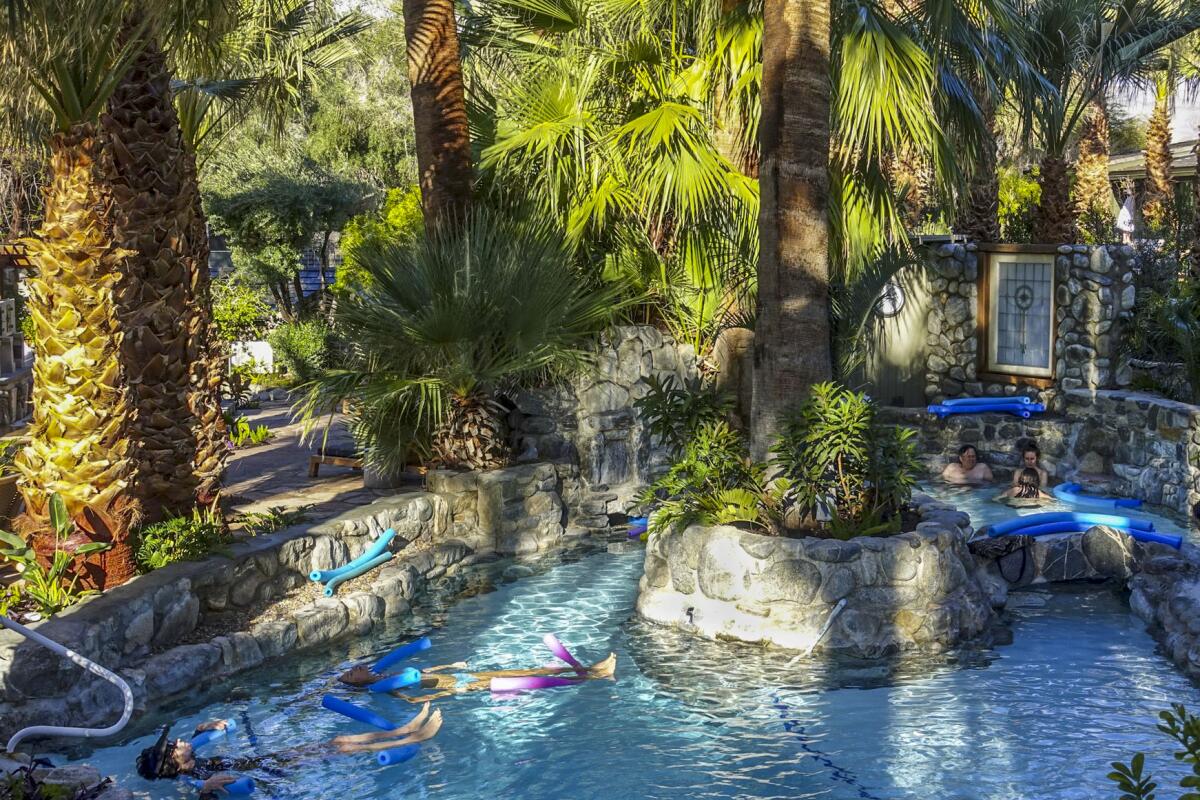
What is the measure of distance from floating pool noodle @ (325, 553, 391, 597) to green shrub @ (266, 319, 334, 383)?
9.20 metres

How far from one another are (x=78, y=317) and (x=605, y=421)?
6033mm

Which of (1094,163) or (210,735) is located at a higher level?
(1094,163)

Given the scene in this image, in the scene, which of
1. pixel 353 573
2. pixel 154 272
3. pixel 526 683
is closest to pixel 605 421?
pixel 353 573

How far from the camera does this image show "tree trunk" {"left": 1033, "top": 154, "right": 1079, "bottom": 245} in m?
16.6

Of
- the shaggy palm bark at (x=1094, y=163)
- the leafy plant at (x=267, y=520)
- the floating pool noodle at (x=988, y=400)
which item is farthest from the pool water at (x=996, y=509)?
the shaggy palm bark at (x=1094, y=163)

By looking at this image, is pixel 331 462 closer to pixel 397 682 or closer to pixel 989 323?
pixel 397 682

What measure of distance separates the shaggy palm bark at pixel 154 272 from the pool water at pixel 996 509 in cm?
658

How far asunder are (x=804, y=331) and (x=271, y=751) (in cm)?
479

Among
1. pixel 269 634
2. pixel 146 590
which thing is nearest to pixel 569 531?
pixel 269 634

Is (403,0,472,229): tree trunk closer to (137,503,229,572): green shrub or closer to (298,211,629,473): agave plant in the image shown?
(298,211,629,473): agave plant

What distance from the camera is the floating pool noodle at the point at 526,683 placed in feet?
27.3

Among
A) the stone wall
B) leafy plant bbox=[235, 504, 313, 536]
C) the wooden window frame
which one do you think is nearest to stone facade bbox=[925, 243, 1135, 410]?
the wooden window frame

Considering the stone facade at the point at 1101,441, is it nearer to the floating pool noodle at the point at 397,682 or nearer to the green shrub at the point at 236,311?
the floating pool noodle at the point at 397,682

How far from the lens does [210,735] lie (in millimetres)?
7324
